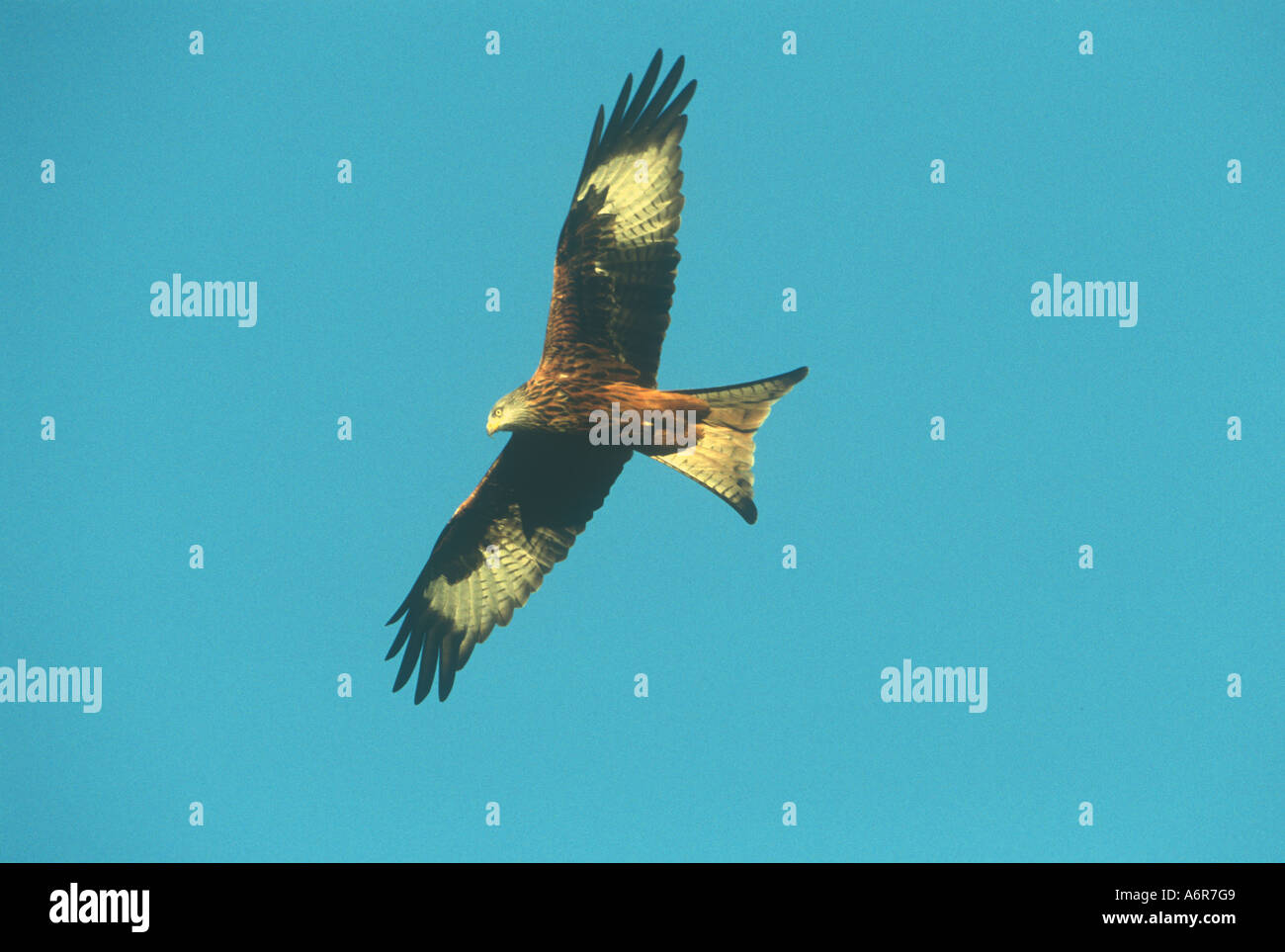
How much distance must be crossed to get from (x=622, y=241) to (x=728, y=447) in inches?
59.4

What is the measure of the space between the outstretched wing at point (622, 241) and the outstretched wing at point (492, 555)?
4.05 feet

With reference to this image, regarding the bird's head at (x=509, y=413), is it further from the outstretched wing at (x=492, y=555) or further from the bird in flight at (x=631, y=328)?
the outstretched wing at (x=492, y=555)

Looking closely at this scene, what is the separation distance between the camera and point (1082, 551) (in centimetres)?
1260

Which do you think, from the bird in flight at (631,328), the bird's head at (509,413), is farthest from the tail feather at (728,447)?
the bird's head at (509,413)

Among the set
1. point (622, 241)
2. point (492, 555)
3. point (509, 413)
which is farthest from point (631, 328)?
point (492, 555)

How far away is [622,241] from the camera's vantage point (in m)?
9.73

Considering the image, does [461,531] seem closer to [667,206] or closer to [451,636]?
[451,636]

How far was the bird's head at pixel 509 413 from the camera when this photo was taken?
970 centimetres

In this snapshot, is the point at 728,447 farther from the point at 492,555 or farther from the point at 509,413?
the point at 492,555

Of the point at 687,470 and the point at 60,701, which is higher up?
the point at 687,470

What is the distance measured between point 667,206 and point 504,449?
2.23m

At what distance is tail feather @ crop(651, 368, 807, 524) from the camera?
960cm
